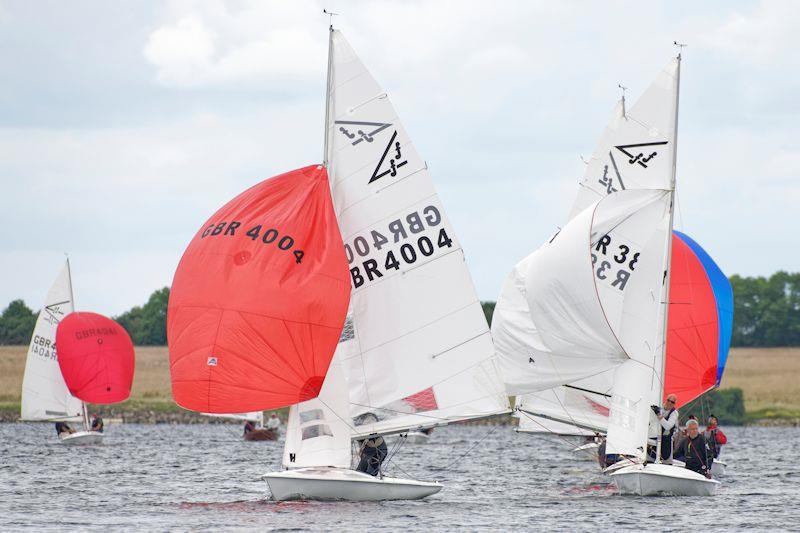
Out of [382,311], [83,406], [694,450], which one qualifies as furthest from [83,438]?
[382,311]

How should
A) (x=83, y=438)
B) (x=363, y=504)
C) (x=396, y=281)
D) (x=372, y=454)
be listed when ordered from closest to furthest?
(x=363, y=504) < (x=396, y=281) < (x=372, y=454) < (x=83, y=438)

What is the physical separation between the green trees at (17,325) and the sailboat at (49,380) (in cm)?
6245

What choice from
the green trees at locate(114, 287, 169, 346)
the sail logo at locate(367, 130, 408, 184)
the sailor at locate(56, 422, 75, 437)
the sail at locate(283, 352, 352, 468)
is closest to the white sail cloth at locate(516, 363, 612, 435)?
the sail at locate(283, 352, 352, 468)

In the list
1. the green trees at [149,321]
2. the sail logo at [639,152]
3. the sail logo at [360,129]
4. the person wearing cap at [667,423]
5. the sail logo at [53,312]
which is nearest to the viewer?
the sail logo at [360,129]

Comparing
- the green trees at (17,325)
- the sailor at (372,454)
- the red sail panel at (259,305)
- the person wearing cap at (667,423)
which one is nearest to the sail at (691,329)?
the person wearing cap at (667,423)

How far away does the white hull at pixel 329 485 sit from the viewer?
85.1 ft

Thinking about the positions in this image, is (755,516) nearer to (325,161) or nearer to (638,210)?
(638,210)

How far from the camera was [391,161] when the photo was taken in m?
26.9

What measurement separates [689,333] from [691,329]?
112mm

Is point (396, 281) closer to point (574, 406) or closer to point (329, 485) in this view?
point (329, 485)

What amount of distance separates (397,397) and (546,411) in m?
11.5

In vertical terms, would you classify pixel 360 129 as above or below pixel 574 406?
above

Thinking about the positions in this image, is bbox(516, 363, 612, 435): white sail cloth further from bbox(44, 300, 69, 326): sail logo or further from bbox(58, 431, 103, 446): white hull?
bbox(44, 300, 69, 326): sail logo

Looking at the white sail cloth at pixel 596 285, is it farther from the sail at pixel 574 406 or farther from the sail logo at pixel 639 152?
the sail at pixel 574 406
